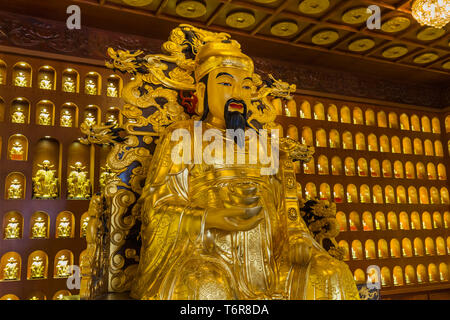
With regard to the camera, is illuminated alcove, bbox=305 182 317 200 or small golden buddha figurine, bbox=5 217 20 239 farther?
illuminated alcove, bbox=305 182 317 200

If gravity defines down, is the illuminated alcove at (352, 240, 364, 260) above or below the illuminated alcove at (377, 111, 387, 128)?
below

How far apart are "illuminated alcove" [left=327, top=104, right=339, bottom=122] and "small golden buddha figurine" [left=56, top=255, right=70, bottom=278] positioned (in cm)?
535

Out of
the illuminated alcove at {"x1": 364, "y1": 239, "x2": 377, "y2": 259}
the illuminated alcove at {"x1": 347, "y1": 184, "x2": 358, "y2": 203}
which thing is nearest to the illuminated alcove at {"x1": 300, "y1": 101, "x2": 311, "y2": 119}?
the illuminated alcove at {"x1": 347, "y1": 184, "x2": 358, "y2": 203}

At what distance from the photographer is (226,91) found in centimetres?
280

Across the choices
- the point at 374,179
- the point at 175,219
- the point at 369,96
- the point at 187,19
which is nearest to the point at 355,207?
the point at 374,179

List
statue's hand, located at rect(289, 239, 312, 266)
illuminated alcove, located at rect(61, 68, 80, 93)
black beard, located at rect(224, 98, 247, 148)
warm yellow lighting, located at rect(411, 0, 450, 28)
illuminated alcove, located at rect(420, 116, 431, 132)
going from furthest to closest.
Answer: illuminated alcove, located at rect(420, 116, 431, 132), illuminated alcove, located at rect(61, 68, 80, 93), warm yellow lighting, located at rect(411, 0, 450, 28), black beard, located at rect(224, 98, 247, 148), statue's hand, located at rect(289, 239, 312, 266)

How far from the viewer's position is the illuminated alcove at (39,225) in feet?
17.3

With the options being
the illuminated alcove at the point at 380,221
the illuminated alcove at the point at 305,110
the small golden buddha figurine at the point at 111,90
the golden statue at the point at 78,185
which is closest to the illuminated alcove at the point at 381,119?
the illuminated alcove at the point at 305,110

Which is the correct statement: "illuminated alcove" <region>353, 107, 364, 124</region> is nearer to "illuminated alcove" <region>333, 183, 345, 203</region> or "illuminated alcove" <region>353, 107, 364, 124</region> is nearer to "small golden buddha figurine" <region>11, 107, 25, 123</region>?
"illuminated alcove" <region>333, 183, 345, 203</region>

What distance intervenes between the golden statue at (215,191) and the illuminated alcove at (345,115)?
4785 millimetres

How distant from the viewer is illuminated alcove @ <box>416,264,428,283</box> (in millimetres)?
7709

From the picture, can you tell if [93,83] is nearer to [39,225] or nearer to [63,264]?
[39,225]

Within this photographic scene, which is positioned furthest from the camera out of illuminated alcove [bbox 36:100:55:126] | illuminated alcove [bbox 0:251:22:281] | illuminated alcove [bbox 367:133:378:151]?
illuminated alcove [bbox 367:133:378:151]

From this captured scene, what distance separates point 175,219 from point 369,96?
6.85 m
